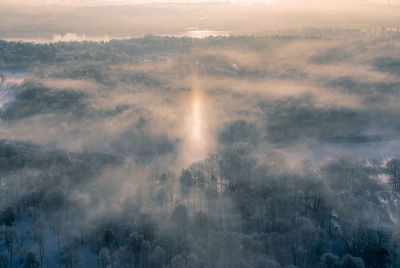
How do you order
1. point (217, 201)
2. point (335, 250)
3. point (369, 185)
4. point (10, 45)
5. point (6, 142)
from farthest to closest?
point (10, 45), point (6, 142), point (369, 185), point (217, 201), point (335, 250)

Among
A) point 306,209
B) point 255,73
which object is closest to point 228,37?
point 255,73

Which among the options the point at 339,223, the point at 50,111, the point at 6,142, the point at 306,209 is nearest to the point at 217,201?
the point at 306,209

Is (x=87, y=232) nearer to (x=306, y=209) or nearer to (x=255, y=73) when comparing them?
(x=306, y=209)

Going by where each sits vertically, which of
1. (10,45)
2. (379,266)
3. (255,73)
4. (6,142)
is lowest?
(379,266)

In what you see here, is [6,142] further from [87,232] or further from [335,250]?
[335,250]

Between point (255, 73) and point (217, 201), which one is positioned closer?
point (217, 201)

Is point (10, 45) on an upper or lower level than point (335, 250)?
upper

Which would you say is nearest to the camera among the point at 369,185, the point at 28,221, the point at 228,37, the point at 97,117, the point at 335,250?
the point at 335,250
